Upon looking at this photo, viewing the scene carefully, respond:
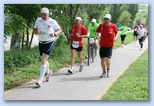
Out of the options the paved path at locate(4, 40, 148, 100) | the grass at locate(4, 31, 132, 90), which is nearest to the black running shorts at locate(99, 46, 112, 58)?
the paved path at locate(4, 40, 148, 100)

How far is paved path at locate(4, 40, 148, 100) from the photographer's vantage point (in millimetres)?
5926

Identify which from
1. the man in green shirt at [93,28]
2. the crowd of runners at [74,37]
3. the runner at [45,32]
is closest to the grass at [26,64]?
the crowd of runners at [74,37]

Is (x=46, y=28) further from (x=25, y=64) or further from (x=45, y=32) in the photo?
(x=25, y=64)

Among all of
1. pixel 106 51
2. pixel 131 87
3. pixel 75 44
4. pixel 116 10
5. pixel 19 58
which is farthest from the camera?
pixel 75 44

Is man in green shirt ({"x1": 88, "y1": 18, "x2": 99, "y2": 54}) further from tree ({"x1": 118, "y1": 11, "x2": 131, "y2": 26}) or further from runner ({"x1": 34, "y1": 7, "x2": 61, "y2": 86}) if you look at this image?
runner ({"x1": 34, "y1": 7, "x2": 61, "y2": 86})

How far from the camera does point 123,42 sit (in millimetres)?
10562

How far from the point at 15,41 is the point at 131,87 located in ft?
9.53

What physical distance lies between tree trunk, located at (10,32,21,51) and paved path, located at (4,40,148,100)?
1.18 m

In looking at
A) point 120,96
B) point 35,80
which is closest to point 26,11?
point 35,80

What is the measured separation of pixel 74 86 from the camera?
644 cm

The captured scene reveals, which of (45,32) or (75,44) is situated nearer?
(45,32)

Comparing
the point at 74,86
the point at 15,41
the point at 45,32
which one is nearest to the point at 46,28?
the point at 45,32

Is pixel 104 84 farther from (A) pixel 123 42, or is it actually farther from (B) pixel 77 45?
(A) pixel 123 42

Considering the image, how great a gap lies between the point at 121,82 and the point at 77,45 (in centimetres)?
133
